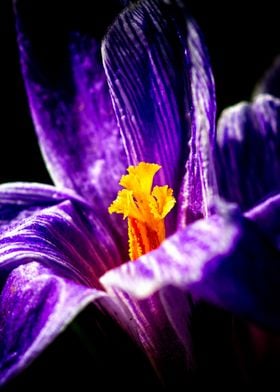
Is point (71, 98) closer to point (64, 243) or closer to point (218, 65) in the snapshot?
point (64, 243)

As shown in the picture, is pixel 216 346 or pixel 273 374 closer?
pixel 216 346

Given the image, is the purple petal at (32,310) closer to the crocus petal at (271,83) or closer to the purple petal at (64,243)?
the purple petal at (64,243)

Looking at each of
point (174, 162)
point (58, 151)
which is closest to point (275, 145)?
point (174, 162)

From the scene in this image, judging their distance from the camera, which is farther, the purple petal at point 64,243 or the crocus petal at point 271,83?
the crocus petal at point 271,83

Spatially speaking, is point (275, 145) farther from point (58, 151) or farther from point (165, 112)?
point (58, 151)

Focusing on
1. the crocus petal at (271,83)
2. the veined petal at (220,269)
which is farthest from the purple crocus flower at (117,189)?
the crocus petal at (271,83)

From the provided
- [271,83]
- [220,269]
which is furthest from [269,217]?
[271,83]
